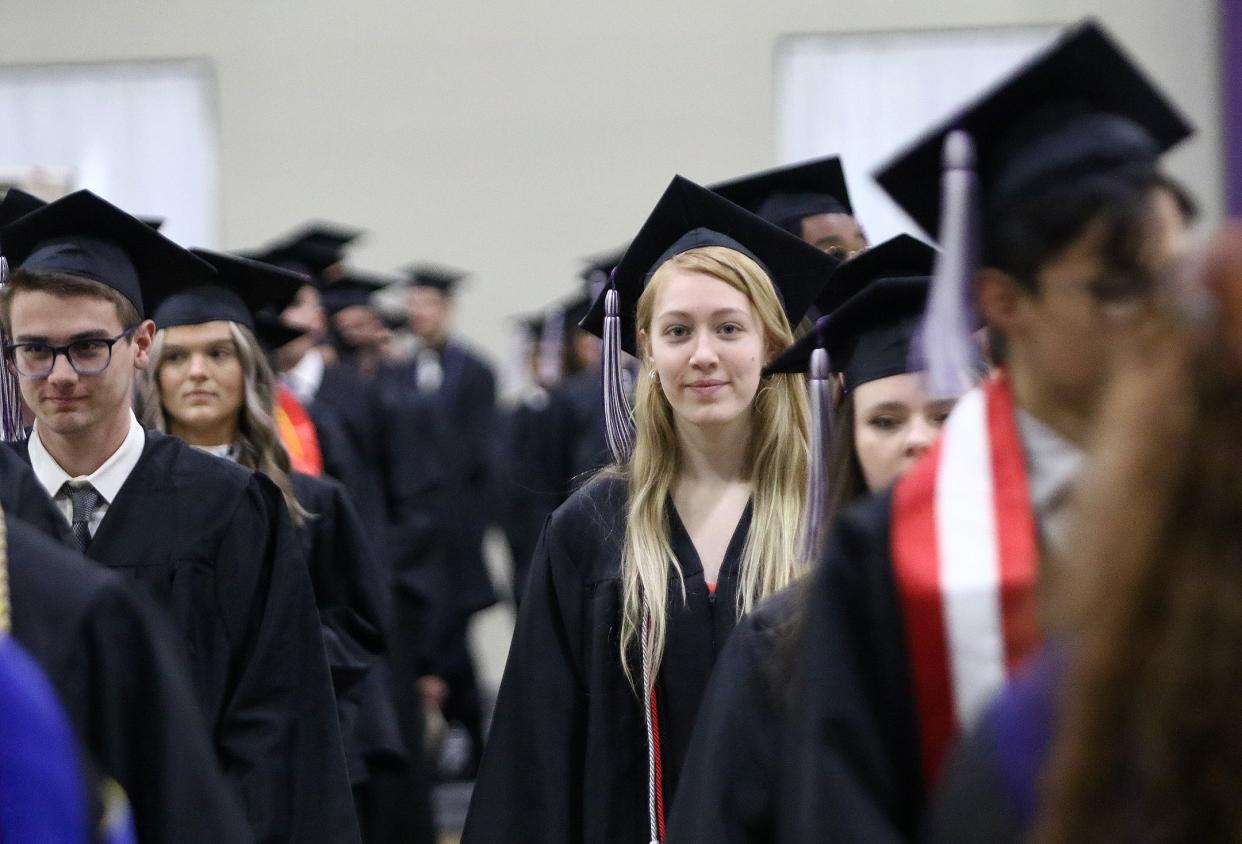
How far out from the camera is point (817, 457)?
10.4 feet

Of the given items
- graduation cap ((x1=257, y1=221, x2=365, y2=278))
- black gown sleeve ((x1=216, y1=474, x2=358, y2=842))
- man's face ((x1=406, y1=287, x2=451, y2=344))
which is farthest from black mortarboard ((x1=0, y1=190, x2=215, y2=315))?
man's face ((x1=406, y1=287, x2=451, y2=344))

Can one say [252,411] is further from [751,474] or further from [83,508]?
[751,474]

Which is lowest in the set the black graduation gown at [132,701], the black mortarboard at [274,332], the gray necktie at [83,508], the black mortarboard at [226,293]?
the black graduation gown at [132,701]

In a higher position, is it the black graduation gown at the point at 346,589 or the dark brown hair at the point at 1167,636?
the dark brown hair at the point at 1167,636

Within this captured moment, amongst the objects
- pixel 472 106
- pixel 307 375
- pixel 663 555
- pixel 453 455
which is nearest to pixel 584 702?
pixel 663 555

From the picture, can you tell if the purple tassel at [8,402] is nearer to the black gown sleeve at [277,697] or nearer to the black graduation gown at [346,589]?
the black gown sleeve at [277,697]

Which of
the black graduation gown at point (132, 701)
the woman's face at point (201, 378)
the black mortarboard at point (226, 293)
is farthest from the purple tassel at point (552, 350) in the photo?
the black graduation gown at point (132, 701)

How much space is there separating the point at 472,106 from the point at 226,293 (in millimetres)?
6181

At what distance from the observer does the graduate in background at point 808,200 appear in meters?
4.88

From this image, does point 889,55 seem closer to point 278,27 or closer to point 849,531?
point 278,27

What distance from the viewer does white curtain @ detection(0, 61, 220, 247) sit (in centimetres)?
1084

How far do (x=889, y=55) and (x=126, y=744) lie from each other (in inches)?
349

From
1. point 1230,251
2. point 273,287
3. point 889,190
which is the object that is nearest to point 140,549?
point 273,287

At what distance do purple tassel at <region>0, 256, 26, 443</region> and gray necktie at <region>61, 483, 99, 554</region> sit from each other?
284mm
